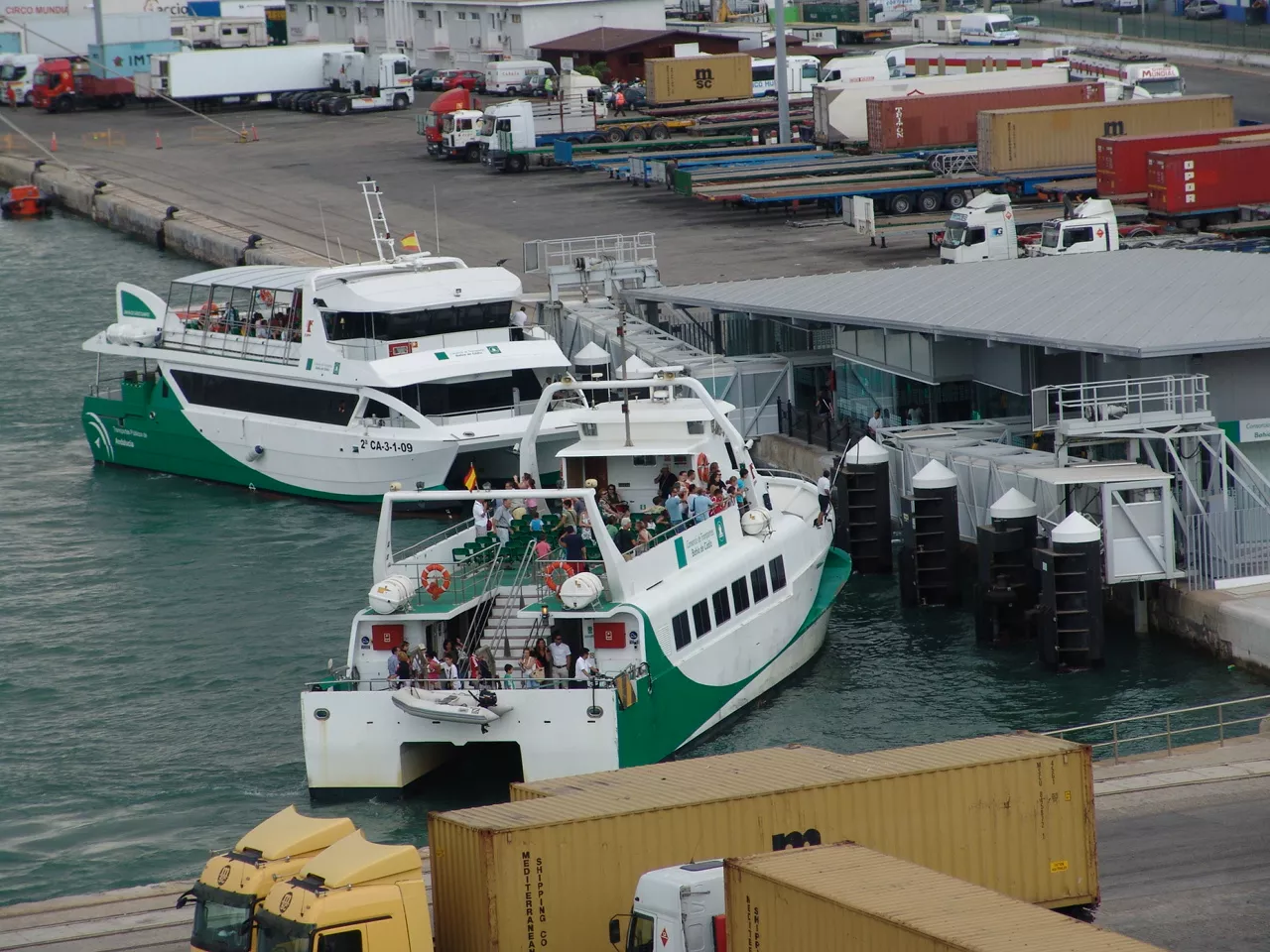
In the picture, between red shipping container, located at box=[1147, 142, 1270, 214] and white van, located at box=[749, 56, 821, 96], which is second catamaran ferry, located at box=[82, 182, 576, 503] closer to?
red shipping container, located at box=[1147, 142, 1270, 214]

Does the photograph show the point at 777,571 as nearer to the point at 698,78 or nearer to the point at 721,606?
the point at 721,606

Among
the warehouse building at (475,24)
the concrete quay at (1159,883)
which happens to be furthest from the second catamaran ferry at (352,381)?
the warehouse building at (475,24)

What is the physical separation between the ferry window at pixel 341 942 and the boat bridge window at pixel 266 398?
93.0 ft

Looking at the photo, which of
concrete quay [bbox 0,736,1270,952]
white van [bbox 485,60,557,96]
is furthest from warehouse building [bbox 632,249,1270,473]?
white van [bbox 485,60,557,96]

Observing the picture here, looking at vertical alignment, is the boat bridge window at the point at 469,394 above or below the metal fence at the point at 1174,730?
above

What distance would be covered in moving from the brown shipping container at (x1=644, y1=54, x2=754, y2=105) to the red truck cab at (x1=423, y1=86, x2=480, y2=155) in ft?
31.9

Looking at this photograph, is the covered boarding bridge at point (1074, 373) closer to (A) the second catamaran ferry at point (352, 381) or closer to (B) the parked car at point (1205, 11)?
(A) the second catamaran ferry at point (352, 381)

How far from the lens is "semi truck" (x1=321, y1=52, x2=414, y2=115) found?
114062mm

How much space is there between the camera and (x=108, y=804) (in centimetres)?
2975

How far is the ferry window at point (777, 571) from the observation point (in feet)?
111

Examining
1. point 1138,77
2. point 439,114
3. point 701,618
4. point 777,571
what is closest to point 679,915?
point 701,618

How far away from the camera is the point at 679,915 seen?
795 inches

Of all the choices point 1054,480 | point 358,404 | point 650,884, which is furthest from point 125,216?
point 650,884

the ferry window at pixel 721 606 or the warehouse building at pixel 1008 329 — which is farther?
the warehouse building at pixel 1008 329
